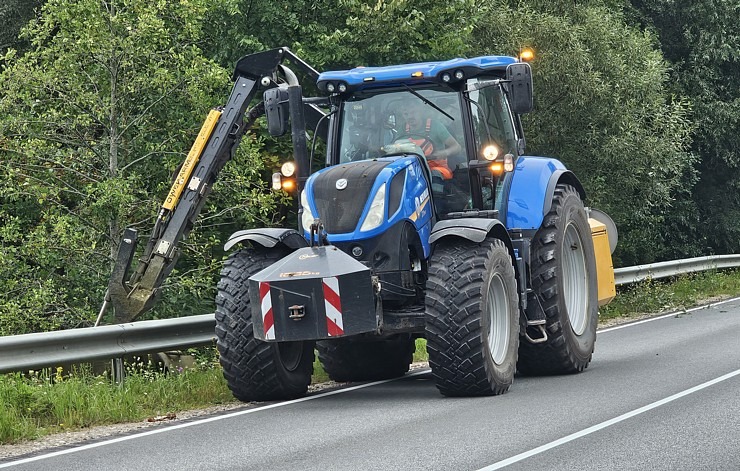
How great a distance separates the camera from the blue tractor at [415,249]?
1053 centimetres

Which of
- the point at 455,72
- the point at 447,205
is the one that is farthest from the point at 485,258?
the point at 455,72

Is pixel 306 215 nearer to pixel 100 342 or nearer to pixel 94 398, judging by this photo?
pixel 100 342

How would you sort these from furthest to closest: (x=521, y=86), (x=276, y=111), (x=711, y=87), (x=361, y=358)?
(x=711, y=87), (x=361, y=358), (x=276, y=111), (x=521, y=86)

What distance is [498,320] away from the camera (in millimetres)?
11383

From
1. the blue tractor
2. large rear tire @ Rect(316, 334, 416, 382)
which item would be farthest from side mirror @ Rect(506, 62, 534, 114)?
large rear tire @ Rect(316, 334, 416, 382)

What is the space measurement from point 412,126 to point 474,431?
392 cm

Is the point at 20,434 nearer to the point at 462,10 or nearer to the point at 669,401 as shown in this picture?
the point at 669,401

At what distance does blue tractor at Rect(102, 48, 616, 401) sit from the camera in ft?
34.6

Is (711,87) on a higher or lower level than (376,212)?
higher

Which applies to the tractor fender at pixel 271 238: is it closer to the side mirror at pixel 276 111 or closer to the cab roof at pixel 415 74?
the side mirror at pixel 276 111

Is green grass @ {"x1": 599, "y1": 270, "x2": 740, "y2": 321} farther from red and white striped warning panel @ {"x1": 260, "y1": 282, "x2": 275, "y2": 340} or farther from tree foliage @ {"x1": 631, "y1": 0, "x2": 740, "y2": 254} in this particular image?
tree foliage @ {"x1": 631, "y1": 0, "x2": 740, "y2": 254}

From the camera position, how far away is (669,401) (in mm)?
10070

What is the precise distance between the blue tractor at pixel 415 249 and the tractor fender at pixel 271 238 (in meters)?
0.02

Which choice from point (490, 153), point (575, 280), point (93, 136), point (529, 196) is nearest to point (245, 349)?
point (490, 153)
